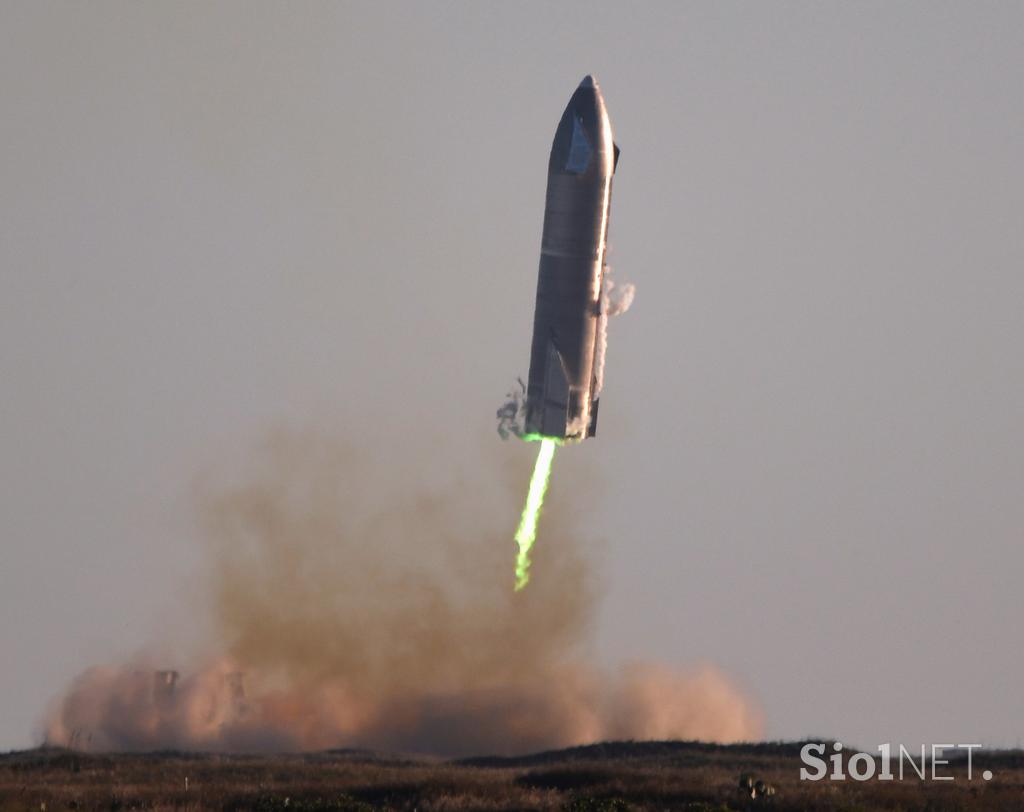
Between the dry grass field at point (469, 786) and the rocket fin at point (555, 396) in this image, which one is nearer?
the dry grass field at point (469, 786)

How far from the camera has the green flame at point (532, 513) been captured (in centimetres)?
10156

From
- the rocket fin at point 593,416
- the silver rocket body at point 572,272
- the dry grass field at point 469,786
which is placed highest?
the silver rocket body at point 572,272

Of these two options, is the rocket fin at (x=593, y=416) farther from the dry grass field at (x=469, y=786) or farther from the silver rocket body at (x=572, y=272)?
the dry grass field at (x=469, y=786)

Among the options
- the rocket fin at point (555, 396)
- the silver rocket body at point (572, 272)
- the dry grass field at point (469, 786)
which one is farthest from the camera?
the rocket fin at point (555, 396)

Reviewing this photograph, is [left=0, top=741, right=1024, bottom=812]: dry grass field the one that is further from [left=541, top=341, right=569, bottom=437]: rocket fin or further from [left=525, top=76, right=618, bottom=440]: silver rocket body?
[left=525, top=76, right=618, bottom=440]: silver rocket body

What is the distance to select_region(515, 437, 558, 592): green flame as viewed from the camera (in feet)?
333

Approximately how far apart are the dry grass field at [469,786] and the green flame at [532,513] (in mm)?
20757

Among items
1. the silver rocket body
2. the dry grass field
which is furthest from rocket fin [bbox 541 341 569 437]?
the dry grass field

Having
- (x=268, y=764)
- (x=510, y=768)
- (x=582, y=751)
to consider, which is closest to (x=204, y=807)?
(x=268, y=764)

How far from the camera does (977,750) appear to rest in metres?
84.2

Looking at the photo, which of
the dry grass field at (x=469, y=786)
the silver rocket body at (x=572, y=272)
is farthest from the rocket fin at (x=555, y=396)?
the dry grass field at (x=469, y=786)

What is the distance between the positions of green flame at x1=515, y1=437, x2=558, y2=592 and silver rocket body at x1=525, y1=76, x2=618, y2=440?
5.03 metres

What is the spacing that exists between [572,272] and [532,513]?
1511 cm

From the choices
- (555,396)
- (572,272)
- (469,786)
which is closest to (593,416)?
(555,396)
